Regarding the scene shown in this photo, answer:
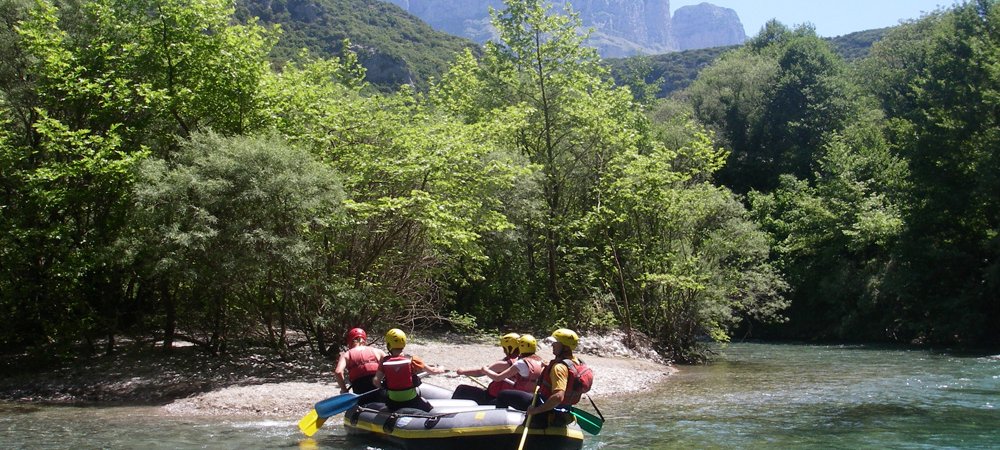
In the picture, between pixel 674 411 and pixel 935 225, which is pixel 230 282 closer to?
pixel 674 411

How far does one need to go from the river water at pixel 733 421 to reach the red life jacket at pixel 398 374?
104 cm

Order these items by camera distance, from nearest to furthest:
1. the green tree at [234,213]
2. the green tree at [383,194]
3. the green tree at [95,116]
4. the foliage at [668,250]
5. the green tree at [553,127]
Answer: the green tree at [234,213] → the green tree at [95,116] → the green tree at [383,194] → the foliage at [668,250] → the green tree at [553,127]

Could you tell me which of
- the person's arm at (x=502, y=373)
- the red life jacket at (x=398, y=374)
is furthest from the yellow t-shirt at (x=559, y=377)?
the red life jacket at (x=398, y=374)

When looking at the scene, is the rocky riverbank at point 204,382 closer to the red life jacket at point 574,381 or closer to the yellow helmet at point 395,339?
the yellow helmet at point 395,339

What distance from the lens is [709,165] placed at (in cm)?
2734

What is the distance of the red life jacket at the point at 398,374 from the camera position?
12.3m

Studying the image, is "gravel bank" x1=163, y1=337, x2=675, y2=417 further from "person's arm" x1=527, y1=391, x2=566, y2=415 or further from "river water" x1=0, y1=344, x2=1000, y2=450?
"person's arm" x1=527, y1=391, x2=566, y2=415

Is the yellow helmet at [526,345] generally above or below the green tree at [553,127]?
below

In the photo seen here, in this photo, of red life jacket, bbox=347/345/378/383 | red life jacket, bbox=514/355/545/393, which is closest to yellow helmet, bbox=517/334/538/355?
red life jacket, bbox=514/355/545/393

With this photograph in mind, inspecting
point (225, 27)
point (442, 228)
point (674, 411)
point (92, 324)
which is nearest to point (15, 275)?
point (92, 324)

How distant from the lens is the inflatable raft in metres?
10.8

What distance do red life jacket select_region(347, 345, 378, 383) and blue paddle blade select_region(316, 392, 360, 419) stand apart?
2.31ft

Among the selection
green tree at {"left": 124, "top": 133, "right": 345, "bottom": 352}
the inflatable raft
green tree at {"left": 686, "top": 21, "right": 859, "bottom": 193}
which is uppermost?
green tree at {"left": 686, "top": 21, "right": 859, "bottom": 193}

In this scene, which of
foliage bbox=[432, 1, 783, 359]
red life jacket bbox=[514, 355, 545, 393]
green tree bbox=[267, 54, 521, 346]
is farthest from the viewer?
foliage bbox=[432, 1, 783, 359]
